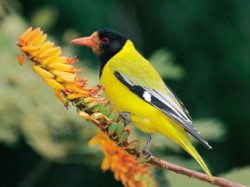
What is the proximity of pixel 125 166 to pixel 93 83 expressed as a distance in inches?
43.3

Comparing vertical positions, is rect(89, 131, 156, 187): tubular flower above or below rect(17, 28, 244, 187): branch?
below

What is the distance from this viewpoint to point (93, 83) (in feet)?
6.18

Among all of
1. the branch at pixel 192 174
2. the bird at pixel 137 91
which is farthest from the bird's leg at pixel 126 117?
the branch at pixel 192 174

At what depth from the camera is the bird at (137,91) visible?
3.33ft

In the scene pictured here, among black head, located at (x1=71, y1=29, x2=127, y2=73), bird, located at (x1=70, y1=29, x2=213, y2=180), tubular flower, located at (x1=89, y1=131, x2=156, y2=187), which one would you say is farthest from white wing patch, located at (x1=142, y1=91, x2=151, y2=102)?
tubular flower, located at (x1=89, y1=131, x2=156, y2=187)

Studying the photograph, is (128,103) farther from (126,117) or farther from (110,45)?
(110,45)

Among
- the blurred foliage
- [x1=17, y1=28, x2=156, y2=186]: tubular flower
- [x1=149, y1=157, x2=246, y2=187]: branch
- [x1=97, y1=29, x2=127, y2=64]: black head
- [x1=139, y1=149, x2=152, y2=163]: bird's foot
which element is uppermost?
[x1=17, y1=28, x2=156, y2=186]: tubular flower

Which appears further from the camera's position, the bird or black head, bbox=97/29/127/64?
black head, bbox=97/29/127/64

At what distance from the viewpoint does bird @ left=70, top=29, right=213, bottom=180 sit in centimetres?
101

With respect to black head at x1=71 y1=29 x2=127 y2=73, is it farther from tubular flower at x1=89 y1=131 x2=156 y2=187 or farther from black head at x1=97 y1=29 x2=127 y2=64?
tubular flower at x1=89 y1=131 x2=156 y2=187

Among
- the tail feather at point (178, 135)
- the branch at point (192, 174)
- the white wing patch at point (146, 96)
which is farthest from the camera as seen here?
the white wing patch at point (146, 96)

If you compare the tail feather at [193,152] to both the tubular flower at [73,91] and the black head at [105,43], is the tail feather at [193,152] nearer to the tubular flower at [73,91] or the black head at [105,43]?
the tubular flower at [73,91]

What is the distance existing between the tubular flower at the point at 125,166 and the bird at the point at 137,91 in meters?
0.13

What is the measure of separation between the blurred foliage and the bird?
0.30m
